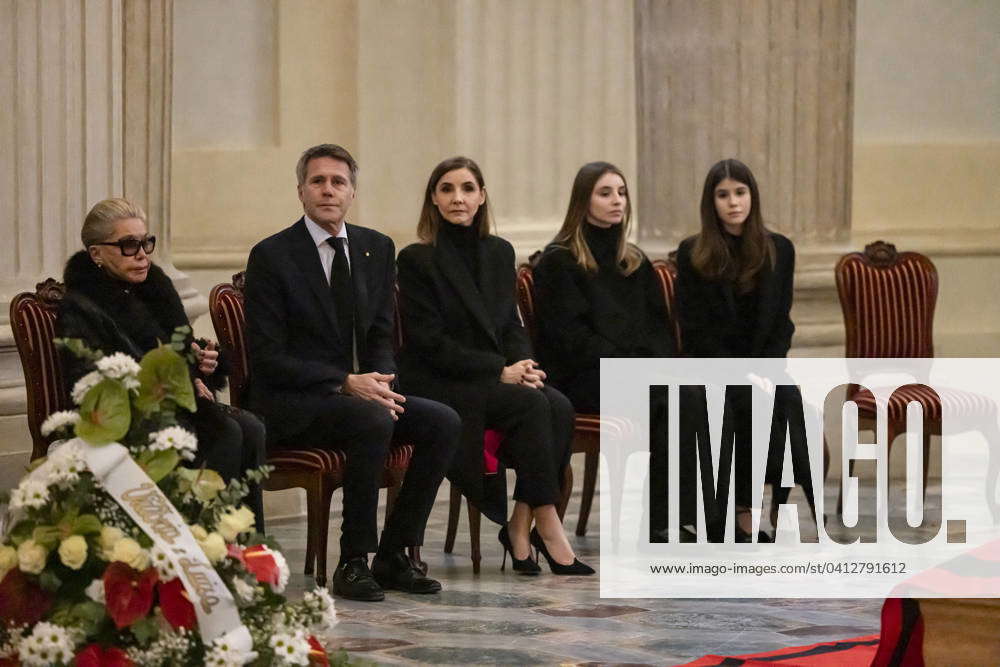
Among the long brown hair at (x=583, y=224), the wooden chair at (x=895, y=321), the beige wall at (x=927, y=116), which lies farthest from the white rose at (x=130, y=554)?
the beige wall at (x=927, y=116)

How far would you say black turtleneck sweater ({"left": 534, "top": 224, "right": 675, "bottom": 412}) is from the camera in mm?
6547

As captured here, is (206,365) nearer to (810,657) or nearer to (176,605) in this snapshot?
(810,657)

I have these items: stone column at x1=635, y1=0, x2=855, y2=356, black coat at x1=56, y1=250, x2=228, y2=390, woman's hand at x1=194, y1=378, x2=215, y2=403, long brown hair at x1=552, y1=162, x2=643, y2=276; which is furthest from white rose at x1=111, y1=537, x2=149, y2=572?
stone column at x1=635, y1=0, x2=855, y2=356

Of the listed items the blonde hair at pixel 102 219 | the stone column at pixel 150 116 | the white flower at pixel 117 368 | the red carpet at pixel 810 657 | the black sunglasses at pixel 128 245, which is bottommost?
the red carpet at pixel 810 657

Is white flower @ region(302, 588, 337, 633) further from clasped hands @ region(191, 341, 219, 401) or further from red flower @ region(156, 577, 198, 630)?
clasped hands @ region(191, 341, 219, 401)

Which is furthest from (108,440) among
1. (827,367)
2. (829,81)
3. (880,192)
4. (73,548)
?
(880,192)

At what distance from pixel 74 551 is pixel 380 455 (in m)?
2.88

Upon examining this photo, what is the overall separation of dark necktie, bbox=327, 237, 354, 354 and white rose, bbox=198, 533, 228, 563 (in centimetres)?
306

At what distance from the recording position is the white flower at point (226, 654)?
8.93ft

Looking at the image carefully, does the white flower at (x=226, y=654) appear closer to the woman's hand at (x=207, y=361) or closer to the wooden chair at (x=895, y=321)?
the woman's hand at (x=207, y=361)

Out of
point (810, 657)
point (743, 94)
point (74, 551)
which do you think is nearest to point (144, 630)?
point (74, 551)

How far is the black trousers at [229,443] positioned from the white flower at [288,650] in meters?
2.34

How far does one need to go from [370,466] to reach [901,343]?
277 cm

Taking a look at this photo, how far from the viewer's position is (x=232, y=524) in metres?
2.88
